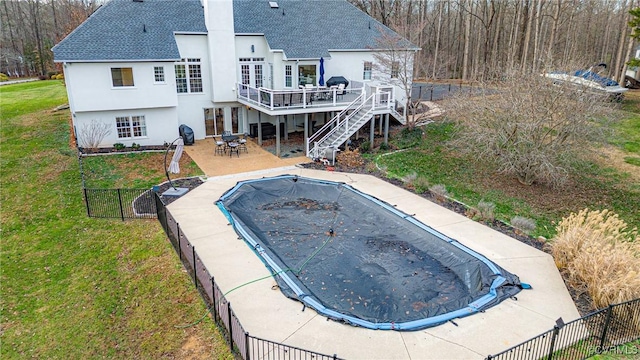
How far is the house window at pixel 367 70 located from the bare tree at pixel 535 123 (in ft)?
32.2

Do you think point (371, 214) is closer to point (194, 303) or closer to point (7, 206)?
point (194, 303)

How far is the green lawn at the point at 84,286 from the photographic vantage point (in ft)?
28.0

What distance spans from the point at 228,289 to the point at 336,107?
44.5 ft

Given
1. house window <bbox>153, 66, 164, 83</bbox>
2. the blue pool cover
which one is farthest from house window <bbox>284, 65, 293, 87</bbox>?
the blue pool cover

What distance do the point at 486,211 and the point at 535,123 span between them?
3.74 metres

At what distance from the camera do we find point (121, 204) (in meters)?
14.1

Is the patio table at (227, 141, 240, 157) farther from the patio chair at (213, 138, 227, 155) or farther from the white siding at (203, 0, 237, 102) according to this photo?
the white siding at (203, 0, 237, 102)

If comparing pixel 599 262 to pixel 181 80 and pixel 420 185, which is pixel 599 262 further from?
pixel 181 80

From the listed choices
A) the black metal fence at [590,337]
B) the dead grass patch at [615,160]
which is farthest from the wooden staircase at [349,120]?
the black metal fence at [590,337]

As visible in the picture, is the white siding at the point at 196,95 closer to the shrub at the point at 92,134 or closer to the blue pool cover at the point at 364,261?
the shrub at the point at 92,134

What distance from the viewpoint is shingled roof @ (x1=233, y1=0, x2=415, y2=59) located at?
923 inches

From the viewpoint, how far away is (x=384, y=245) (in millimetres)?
11984

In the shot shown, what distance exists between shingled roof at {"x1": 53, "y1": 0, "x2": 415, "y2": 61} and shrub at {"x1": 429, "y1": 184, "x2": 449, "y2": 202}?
11.1m

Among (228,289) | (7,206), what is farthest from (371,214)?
(7,206)
